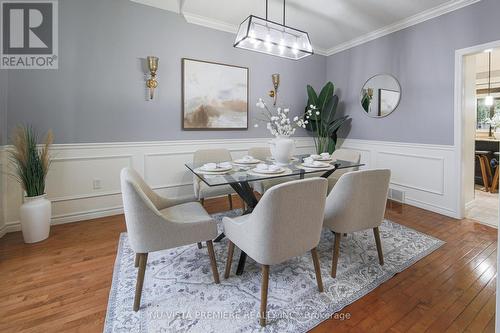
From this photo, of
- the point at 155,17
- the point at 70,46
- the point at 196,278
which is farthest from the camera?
the point at 155,17

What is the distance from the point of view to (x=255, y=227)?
4.73 feet

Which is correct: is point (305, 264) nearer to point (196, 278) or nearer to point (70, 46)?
point (196, 278)

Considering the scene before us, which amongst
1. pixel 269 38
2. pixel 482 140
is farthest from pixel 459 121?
pixel 482 140

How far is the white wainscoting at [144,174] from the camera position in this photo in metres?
2.85

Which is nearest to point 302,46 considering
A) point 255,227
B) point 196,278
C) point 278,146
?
point 278,146

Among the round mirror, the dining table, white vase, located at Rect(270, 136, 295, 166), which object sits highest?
the round mirror

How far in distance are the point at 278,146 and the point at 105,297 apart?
6.16ft

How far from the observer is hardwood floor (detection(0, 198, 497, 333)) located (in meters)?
1.45

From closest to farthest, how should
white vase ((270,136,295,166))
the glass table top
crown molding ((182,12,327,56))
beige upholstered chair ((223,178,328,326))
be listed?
beige upholstered chair ((223,178,328,326))
the glass table top
white vase ((270,136,295,166))
crown molding ((182,12,327,56))

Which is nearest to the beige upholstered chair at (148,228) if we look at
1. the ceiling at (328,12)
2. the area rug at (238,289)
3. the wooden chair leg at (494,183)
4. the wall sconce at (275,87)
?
the area rug at (238,289)

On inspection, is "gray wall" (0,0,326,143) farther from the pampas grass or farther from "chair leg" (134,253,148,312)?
"chair leg" (134,253,148,312)

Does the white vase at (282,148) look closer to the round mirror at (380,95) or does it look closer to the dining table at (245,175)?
the dining table at (245,175)

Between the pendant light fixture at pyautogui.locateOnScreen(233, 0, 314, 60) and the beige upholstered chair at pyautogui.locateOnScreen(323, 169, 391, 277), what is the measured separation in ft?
5.40

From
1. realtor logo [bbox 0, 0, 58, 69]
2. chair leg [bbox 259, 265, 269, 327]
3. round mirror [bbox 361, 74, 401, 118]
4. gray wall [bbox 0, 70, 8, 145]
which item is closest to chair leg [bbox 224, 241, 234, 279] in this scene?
chair leg [bbox 259, 265, 269, 327]
